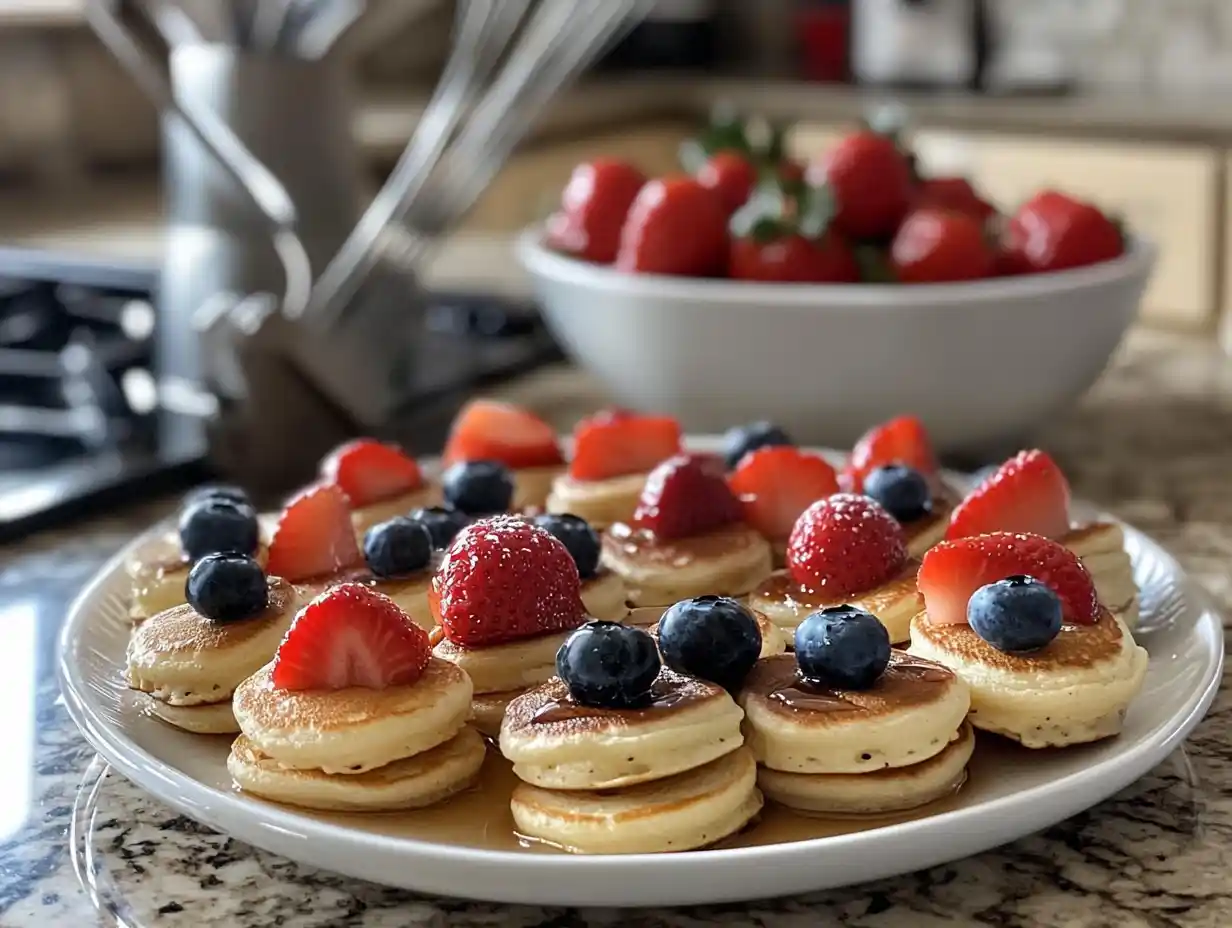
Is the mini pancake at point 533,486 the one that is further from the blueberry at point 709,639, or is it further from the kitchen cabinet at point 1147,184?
the kitchen cabinet at point 1147,184

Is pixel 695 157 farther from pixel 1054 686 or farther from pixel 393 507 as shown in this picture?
pixel 1054 686

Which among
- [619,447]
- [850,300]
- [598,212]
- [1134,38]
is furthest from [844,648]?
[1134,38]

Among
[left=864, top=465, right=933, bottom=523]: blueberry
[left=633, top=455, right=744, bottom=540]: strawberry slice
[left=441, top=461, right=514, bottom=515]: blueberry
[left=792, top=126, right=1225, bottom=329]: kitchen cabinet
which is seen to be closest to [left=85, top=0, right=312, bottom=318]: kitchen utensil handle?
[left=441, top=461, right=514, bottom=515]: blueberry

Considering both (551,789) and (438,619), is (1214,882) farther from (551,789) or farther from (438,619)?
(438,619)

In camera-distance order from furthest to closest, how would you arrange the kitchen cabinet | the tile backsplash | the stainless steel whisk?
the tile backsplash < the kitchen cabinet < the stainless steel whisk

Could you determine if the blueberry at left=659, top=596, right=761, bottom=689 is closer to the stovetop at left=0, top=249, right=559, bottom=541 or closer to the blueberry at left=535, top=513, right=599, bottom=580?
the blueberry at left=535, top=513, right=599, bottom=580

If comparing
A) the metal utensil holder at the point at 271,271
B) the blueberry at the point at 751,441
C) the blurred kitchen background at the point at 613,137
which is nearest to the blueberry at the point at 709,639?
the blueberry at the point at 751,441
